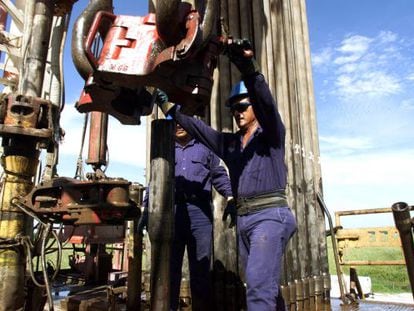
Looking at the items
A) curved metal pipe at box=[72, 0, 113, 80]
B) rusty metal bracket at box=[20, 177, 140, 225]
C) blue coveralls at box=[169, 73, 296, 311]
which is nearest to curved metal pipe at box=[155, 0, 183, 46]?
curved metal pipe at box=[72, 0, 113, 80]

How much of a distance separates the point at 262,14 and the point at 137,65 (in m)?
4.50

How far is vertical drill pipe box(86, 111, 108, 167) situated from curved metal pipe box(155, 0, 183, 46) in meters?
2.59

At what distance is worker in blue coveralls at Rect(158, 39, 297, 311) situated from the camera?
242cm

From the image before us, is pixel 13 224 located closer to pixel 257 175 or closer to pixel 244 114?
pixel 257 175

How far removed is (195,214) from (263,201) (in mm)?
1133

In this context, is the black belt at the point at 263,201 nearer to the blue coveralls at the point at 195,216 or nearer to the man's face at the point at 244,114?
the man's face at the point at 244,114

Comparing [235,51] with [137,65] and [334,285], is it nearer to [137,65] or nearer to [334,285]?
[137,65]

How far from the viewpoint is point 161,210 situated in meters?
1.67

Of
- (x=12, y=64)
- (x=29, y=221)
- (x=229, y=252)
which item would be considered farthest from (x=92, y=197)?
(x=12, y=64)

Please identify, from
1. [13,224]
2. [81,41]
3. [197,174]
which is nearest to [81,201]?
[13,224]

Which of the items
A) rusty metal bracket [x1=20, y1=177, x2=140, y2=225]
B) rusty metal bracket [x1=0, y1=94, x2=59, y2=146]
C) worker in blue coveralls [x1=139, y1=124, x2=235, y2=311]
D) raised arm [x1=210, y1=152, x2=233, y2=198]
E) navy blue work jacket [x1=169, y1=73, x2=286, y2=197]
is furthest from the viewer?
raised arm [x1=210, y1=152, x2=233, y2=198]

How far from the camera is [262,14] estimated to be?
558 cm

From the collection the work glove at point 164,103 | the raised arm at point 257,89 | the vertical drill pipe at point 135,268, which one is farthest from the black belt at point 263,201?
the vertical drill pipe at point 135,268

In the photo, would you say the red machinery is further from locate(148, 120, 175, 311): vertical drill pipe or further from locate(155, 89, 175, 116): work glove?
locate(155, 89, 175, 116): work glove
